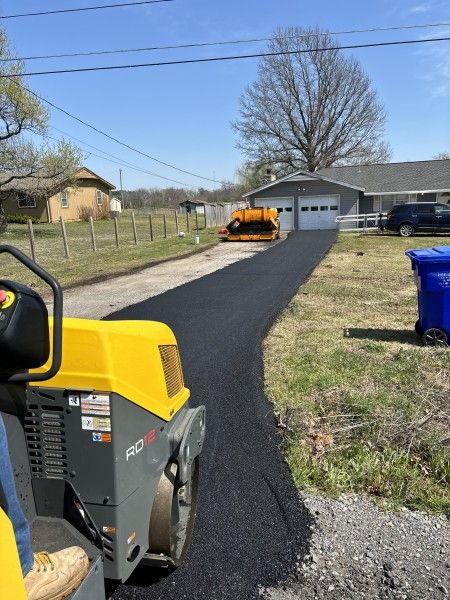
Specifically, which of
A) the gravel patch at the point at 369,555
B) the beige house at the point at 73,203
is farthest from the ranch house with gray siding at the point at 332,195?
the gravel patch at the point at 369,555

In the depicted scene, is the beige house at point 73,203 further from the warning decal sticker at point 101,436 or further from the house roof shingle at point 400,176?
the warning decal sticker at point 101,436

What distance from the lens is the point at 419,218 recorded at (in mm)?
24812

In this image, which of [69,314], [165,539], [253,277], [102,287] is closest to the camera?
[165,539]

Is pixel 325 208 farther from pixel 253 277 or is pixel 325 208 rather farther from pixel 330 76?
pixel 330 76

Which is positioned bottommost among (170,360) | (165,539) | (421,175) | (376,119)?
(165,539)

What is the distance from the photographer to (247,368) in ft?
18.9

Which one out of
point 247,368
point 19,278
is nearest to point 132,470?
point 247,368

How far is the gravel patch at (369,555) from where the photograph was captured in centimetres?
248

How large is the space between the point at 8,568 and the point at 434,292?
5.76 m


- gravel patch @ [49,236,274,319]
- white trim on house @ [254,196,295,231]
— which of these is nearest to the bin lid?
Answer: gravel patch @ [49,236,274,319]

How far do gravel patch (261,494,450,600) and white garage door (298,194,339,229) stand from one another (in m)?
30.8

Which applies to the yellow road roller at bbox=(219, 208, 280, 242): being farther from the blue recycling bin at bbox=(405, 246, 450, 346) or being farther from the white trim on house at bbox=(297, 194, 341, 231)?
the blue recycling bin at bbox=(405, 246, 450, 346)

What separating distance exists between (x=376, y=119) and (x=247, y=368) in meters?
53.4

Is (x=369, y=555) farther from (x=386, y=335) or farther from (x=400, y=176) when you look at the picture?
(x=400, y=176)
